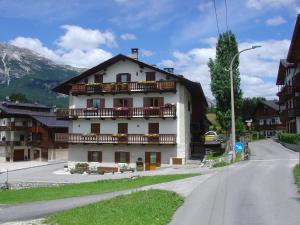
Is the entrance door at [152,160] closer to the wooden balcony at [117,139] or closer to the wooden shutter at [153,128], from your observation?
the wooden balcony at [117,139]

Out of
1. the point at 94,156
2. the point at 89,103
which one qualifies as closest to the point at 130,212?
the point at 94,156

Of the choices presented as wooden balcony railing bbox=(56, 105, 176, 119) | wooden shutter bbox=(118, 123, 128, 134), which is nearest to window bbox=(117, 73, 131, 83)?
wooden balcony railing bbox=(56, 105, 176, 119)

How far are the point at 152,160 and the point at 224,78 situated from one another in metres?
11.4

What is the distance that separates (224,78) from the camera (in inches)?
1543

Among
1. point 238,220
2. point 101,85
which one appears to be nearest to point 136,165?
point 101,85

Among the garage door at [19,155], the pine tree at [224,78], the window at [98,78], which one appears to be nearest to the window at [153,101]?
the pine tree at [224,78]

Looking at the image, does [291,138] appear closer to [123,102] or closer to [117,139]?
[123,102]

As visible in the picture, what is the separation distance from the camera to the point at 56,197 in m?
23.7

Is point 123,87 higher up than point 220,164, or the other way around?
point 123,87

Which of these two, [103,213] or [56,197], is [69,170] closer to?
[56,197]

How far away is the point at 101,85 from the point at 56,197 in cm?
1973

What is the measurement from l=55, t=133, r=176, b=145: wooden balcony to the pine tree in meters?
5.78

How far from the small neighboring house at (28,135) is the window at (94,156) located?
1987cm

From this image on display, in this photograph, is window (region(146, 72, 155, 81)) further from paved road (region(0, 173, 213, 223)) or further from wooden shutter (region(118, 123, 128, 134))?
paved road (region(0, 173, 213, 223))
